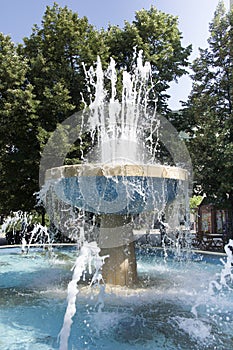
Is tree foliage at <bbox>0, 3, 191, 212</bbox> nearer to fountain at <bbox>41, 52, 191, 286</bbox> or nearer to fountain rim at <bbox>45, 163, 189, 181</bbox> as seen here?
fountain at <bbox>41, 52, 191, 286</bbox>

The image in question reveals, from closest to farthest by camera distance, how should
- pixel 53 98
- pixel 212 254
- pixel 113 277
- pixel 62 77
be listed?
pixel 113 277 < pixel 212 254 < pixel 53 98 < pixel 62 77

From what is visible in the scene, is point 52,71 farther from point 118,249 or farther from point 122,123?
point 118,249

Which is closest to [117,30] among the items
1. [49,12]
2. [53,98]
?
[49,12]

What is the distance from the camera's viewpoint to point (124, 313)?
4.57m

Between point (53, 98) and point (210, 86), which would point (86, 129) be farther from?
point (210, 86)

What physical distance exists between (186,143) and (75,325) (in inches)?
441

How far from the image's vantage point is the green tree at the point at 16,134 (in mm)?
13633

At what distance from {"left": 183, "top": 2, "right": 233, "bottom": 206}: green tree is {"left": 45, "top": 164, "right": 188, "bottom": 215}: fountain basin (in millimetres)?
6804

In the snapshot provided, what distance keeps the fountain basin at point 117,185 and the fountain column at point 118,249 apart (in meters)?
0.38

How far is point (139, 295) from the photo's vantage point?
18.3 ft

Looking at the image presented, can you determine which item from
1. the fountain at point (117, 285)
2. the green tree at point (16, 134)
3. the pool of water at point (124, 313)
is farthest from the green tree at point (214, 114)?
the green tree at point (16, 134)

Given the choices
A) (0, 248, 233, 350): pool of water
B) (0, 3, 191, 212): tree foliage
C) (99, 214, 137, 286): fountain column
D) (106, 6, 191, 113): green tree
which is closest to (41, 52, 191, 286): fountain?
(99, 214, 137, 286): fountain column

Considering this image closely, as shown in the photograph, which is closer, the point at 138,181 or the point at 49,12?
the point at 138,181

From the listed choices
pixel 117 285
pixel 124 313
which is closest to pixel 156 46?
pixel 117 285
